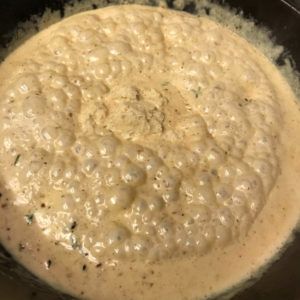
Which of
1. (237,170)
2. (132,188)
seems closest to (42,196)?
(132,188)

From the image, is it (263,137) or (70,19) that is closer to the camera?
(263,137)

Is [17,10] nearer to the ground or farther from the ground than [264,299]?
nearer to the ground

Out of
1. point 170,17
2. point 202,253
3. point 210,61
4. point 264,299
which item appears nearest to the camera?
point 264,299

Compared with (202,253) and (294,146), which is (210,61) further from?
(202,253)

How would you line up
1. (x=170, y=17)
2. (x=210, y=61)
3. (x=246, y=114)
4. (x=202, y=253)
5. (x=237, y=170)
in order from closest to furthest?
1. (x=202, y=253)
2. (x=237, y=170)
3. (x=246, y=114)
4. (x=210, y=61)
5. (x=170, y=17)

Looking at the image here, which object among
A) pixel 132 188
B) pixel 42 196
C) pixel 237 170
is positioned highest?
pixel 237 170

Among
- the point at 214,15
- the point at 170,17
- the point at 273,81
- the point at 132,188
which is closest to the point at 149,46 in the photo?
the point at 170,17

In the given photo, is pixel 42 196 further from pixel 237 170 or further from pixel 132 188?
pixel 237 170
